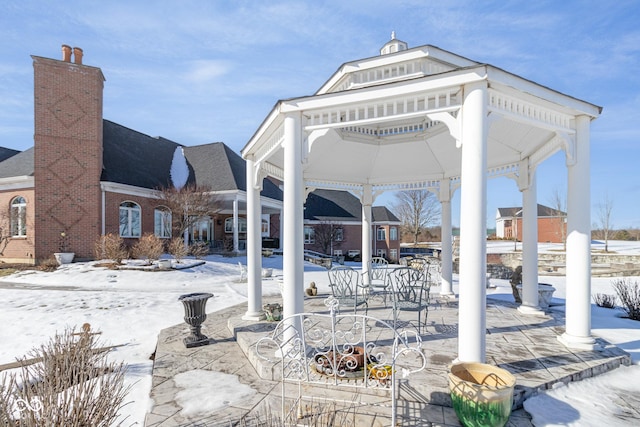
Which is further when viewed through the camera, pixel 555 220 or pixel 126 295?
pixel 555 220

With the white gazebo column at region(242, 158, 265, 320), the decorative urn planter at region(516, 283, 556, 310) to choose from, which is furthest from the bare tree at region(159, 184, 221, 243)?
the decorative urn planter at region(516, 283, 556, 310)

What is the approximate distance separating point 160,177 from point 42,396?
2018cm

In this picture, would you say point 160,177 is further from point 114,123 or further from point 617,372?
point 617,372

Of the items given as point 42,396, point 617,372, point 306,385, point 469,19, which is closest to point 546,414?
point 617,372

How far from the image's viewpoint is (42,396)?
2398mm

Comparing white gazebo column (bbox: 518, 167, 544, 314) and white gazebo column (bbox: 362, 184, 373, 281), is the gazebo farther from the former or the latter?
white gazebo column (bbox: 362, 184, 373, 281)

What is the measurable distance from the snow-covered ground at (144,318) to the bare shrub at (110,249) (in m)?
0.97

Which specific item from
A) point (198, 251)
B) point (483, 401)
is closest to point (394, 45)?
point (483, 401)

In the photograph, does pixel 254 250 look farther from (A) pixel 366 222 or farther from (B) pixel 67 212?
(B) pixel 67 212

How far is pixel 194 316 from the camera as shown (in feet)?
18.2

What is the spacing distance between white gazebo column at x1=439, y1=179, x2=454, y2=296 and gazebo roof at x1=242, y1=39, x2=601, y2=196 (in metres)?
0.35

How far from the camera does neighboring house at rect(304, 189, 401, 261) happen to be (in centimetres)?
2802

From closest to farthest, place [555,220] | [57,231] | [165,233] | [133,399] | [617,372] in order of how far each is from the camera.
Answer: [133,399] < [617,372] < [57,231] < [165,233] < [555,220]

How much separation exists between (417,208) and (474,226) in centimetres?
3646
